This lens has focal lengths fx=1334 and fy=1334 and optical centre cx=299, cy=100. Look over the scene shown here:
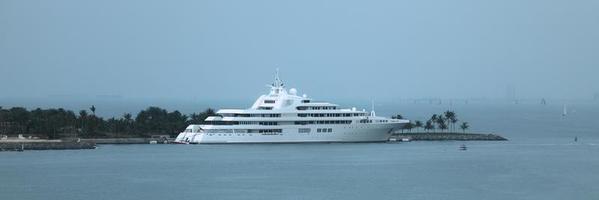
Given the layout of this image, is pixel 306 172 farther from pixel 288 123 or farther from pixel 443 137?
pixel 443 137

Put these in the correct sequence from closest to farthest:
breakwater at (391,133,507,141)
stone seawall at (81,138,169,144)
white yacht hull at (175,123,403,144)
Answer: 1. white yacht hull at (175,123,403,144)
2. stone seawall at (81,138,169,144)
3. breakwater at (391,133,507,141)

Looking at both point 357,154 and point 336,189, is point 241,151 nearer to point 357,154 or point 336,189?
point 357,154

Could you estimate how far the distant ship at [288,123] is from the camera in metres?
95.8

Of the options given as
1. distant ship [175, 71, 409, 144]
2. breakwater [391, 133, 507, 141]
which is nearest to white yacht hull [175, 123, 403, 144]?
distant ship [175, 71, 409, 144]

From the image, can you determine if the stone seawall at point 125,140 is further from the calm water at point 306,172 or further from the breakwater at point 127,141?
the calm water at point 306,172

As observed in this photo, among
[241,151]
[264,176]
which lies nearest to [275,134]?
[241,151]

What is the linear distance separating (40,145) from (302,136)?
18972mm

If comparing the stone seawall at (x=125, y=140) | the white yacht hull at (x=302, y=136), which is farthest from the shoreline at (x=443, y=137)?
→ the stone seawall at (x=125, y=140)

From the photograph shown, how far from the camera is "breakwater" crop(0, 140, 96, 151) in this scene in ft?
293

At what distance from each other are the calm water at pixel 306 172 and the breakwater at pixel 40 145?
1394mm

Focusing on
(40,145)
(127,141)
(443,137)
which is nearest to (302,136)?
(127,141)

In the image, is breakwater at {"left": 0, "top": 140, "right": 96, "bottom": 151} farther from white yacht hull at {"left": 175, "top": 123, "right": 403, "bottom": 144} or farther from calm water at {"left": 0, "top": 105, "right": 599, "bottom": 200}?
white yacht hull at {"left": 175, "top": 123, "right": 403, "bottom": 144}

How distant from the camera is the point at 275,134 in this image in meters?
Answer: 96.6

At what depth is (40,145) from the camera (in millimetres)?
90188
